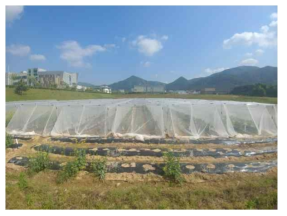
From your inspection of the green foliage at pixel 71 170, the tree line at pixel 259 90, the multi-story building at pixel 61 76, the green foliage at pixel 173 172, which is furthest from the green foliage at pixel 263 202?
the multi-story building at pixel 61 76

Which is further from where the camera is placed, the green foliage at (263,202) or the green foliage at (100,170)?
the green foliage at (100,170)

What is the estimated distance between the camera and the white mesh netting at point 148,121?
969 cm

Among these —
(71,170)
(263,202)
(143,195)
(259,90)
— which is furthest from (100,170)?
(259,90)

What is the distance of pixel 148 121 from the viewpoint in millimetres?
9836

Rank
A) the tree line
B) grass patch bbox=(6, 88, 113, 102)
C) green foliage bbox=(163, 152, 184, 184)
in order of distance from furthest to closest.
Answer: the tree line, grass patch bbox=(6, 88, 113, 102), green foliage bbox=(163, 152, 184, 184)

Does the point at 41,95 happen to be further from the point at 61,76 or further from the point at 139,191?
the point at 61,76

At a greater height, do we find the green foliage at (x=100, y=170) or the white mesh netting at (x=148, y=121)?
the white mesh netting at (x=148, y=121)

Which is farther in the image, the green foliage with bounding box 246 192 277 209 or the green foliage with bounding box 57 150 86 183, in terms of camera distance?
the green foliage with bounding box 57 150 86 183

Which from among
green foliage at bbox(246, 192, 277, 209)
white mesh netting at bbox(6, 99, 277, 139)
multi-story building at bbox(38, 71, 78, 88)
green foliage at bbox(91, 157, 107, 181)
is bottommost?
green foliage at bbox(246, 192, 277, 209)

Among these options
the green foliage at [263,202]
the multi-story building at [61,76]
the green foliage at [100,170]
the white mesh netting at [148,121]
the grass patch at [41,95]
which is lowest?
the green foliage at [263,202]

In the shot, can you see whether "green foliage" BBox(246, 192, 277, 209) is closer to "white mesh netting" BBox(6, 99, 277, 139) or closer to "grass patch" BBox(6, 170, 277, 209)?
"grass patch" BBox(6, 170, 277, 209)

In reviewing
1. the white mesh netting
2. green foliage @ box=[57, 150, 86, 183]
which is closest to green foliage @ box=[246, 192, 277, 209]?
green foliage @ box=[57, 150, 86, 183]

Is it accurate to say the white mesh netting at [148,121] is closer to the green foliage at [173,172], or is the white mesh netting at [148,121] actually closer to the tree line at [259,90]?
the green foliage at [173,172]

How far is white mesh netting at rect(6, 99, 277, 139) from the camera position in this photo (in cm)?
969
